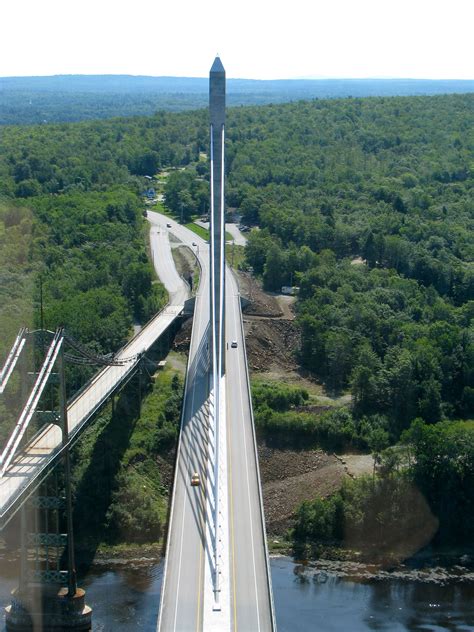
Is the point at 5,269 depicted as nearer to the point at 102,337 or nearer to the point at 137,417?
the point at 102,337

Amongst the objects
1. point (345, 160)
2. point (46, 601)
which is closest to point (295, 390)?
point (46, 601)

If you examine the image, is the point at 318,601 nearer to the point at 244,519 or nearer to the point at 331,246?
the point at 244,519

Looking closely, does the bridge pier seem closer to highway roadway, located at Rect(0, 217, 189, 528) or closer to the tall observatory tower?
highway roadway, located at Rect(0, 217, 189, 528)

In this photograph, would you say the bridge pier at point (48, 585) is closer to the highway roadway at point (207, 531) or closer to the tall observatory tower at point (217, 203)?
the highway roadway at point (207, 531)

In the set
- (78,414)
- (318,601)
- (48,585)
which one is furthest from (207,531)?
(78,414)

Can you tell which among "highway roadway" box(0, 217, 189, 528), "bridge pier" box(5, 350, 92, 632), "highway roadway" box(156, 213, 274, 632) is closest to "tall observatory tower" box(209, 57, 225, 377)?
"highway roadway" box(156, 213, 274, 632)

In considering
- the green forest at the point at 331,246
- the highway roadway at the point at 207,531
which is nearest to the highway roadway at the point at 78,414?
the green forest at the point at 331,246
